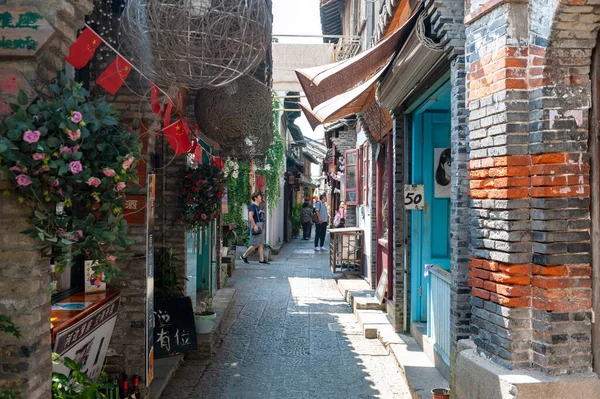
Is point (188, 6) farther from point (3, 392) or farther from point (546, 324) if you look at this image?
point (546, 324)

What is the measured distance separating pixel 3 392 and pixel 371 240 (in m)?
8.09

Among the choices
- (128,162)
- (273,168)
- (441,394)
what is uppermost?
(273,168)

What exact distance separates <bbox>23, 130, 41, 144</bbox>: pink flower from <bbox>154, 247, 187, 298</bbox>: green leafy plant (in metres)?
3.95

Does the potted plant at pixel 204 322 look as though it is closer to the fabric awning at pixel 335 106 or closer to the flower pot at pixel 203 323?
the flower pot at pixel 203 323

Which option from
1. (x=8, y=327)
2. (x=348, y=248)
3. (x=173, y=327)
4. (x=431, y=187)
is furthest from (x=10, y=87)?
(x=348, y=248)

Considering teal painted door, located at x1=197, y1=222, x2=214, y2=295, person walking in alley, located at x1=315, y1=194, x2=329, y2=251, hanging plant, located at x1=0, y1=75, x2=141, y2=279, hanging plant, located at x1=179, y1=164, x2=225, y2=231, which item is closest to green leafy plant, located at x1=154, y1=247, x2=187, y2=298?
hanging plant, located at x1=179, y1=164, x2=225, y2=231

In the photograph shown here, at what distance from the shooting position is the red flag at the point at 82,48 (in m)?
3.32

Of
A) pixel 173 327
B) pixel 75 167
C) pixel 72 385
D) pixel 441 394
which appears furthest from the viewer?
pixel 173 327

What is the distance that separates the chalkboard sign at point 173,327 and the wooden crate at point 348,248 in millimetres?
5996

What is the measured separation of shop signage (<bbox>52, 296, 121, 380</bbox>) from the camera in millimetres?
3434

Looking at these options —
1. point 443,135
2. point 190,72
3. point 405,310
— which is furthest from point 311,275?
point 190,72

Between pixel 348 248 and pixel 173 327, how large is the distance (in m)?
6.53

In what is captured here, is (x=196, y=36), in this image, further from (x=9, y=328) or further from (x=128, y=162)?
(x=9, y=328)

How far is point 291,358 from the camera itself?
6.55 metres
